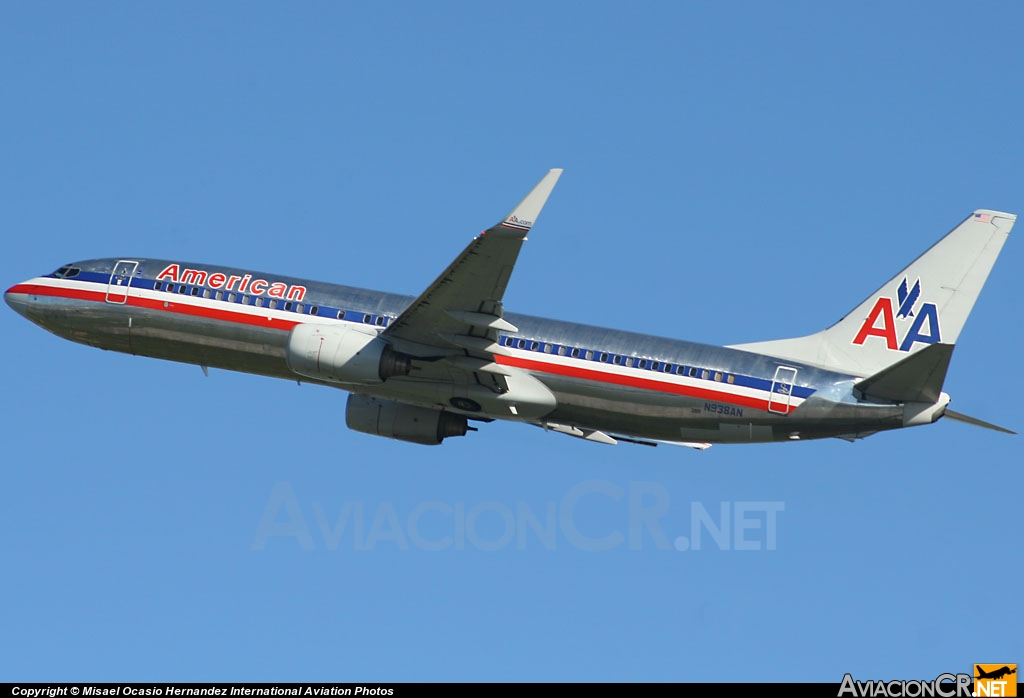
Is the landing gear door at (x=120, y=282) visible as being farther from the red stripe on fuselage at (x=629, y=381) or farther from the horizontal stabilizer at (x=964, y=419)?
the horizontal stabilizer at (x=964, y=419)

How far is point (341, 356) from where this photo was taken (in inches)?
1876

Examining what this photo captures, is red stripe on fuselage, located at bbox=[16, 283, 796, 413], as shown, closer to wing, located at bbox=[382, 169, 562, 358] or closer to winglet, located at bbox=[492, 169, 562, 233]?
wing, located at bbox=[382, 169, 562, 358]

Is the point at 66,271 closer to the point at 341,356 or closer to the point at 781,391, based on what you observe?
the point at 341,356

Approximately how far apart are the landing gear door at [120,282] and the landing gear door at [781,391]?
75.8ft

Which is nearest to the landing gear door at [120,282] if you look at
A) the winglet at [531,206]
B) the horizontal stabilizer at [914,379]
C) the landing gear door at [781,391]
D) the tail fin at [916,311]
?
the winglet at [531,206]

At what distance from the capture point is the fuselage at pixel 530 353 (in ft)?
156

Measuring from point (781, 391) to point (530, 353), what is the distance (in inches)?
331

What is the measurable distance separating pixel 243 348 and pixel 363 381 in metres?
5.21

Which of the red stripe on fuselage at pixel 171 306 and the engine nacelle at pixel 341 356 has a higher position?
the red stripe on fuselage at pixel 171 306

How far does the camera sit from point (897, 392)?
4547 centimetres

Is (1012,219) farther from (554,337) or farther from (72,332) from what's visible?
(72,332)

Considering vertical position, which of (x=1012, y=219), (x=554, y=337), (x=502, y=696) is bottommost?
(x=502, y=696)

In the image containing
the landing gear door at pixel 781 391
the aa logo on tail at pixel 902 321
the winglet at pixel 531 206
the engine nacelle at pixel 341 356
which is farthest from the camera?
the aa logo on tail at pixel 902 321

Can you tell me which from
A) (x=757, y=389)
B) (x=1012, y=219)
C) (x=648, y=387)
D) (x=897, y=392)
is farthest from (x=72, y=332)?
(x=1012, y=219)
